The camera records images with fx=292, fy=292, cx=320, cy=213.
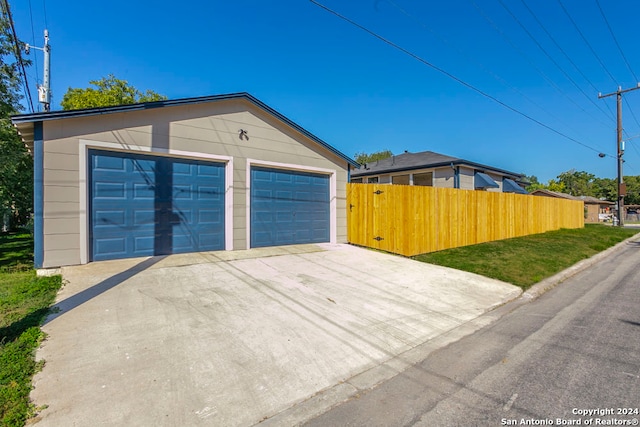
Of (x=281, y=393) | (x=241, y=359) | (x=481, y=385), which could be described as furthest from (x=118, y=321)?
(x=481, y=385)

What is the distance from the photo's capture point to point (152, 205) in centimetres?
702

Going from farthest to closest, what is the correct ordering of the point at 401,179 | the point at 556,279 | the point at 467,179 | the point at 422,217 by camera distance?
the point at 401,179 → the point at 467,179 → the point at 422,217 → the point at 556,279

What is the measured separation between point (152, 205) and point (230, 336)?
16.0 ft

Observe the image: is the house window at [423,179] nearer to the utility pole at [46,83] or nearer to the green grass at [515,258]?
the green grass at [515,258]

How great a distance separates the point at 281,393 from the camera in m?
2.57

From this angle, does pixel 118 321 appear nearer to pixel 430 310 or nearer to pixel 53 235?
pixel 53 235

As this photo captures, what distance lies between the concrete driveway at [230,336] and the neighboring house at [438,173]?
33.1ft

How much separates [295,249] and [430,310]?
4828 millimetres

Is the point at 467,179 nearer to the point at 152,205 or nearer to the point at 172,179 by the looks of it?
the point at 172,179

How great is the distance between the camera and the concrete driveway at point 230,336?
7.82 ft

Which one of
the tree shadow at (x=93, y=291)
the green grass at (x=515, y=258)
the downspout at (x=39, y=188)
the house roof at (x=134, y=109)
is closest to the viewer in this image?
the tree shadow at (x=93, y=291)

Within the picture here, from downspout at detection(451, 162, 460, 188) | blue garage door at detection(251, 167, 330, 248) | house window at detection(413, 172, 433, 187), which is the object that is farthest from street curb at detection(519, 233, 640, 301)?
house window at detection(413, 172, 433, 187)

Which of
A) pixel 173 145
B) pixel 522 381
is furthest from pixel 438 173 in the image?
pixel 522 381

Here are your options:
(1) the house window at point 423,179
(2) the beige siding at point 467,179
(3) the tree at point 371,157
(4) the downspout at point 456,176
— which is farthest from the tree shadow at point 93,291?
(3) the tree at point 371,157
